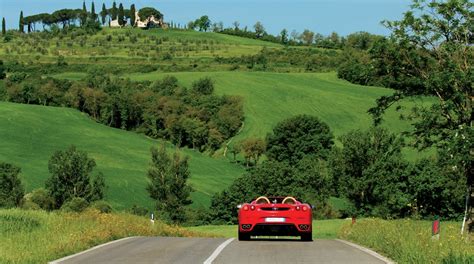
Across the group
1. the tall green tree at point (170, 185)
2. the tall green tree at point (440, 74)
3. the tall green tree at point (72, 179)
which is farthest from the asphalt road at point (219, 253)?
the tall green tree at point (170, 185)

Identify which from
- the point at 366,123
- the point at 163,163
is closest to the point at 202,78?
the point at 366,123

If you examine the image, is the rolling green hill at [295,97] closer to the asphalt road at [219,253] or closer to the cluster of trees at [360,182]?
the cluster of trees at [360,182]

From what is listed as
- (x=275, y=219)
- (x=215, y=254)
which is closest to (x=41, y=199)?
(x=275, y=219)

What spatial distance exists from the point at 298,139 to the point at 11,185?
1901 inches

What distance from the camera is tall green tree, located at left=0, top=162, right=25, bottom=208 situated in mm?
89331

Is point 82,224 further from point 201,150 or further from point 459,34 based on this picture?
point 201,150

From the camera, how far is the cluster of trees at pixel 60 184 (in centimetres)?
9084

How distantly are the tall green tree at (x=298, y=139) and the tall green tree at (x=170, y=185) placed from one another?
75.2ft

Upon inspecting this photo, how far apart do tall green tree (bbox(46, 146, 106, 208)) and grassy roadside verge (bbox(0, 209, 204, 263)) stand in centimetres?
6758

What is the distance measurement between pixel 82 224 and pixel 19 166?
83.2 meters

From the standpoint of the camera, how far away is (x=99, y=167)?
360 feet

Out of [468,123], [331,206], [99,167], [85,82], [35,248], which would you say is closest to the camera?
[35,248]

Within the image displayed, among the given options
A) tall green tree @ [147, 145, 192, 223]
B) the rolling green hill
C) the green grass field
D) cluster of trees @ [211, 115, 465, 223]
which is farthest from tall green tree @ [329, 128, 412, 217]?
the rolling green hill

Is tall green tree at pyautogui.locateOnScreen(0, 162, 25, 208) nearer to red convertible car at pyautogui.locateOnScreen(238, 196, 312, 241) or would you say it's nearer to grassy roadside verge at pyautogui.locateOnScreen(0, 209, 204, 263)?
grassy roadside verge at pyautogui.locateOnScreen(0, 209, 204, 263)
